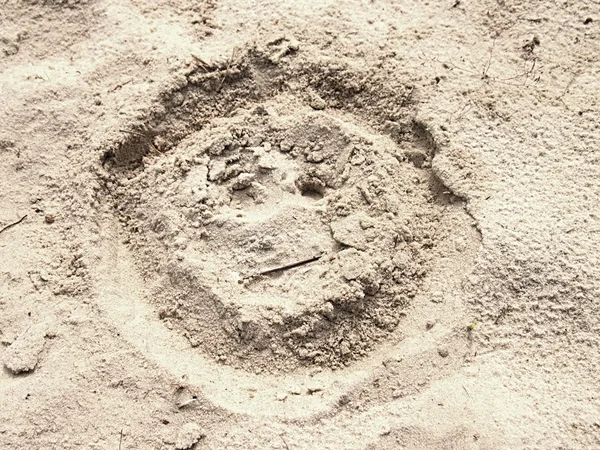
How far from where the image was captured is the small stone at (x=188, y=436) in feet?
7.14

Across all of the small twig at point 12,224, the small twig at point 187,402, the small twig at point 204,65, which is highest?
the small twig at point 204,65

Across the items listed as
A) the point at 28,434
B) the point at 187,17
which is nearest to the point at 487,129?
the point at 187,17

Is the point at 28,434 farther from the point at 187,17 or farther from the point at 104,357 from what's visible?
the point at 187,17

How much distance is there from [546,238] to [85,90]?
214 centimetres

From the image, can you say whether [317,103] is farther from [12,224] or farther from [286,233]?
[12,224]

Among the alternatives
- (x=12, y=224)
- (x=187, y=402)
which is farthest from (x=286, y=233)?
(x=12, y=224)

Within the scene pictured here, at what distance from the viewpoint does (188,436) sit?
219 centimetres

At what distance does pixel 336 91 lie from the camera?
9.17ft

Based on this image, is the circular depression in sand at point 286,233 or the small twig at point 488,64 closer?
the circular depression in sand at point 286,233

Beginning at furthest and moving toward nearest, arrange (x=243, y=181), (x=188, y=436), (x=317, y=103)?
(x=317, y=103) < (x=243, y=181) < (x=188, y=436)

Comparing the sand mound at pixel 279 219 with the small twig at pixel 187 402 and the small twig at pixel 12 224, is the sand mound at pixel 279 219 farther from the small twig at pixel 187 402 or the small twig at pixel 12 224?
the small twig at pixel 12 224

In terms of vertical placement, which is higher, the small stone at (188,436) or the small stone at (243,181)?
the small stone at (243,181)

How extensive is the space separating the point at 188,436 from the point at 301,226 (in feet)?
2.97

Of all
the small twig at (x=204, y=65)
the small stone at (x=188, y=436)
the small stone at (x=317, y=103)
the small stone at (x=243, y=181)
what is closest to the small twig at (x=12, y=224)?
the small stone at (x=243, y=181)
